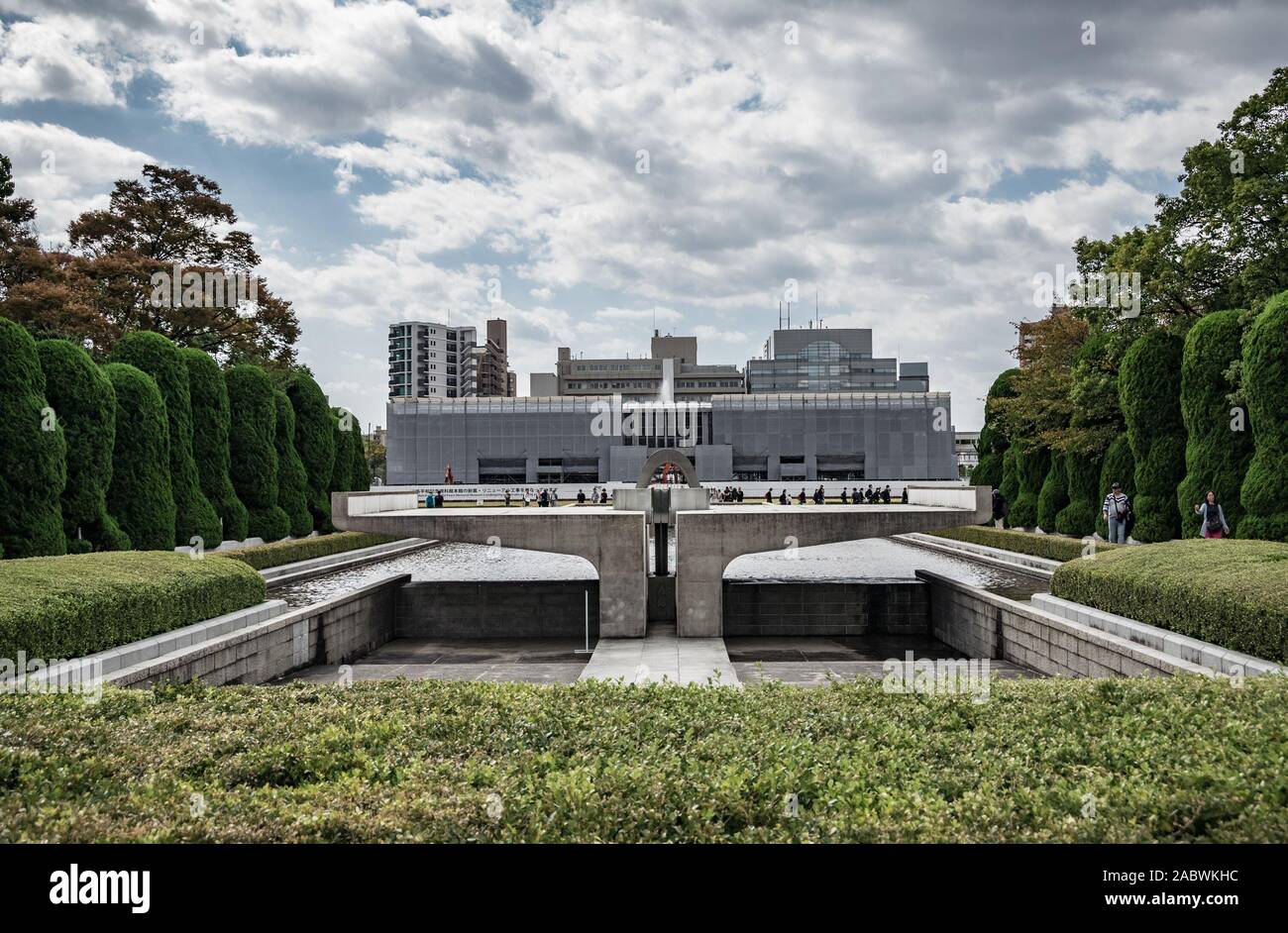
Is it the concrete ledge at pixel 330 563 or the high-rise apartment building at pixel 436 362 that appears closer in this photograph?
the concrete ledge at pixel 330 563

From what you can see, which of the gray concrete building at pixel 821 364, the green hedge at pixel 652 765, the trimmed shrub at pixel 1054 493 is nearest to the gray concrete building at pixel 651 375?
the gray concrete building at pixel 821 364

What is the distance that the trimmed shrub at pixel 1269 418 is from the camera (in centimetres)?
1611

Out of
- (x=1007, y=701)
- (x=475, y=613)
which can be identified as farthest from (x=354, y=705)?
(x=475, y=613)

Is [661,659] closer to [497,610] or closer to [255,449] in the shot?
[497,610]

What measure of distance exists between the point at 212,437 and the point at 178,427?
1.84m

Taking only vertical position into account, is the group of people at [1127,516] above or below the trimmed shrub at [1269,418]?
below

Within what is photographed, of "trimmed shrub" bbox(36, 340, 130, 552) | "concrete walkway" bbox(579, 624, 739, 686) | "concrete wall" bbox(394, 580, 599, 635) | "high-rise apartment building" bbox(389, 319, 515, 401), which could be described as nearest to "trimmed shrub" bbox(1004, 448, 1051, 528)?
"concrete walkway" bbox(579, 624, 739, 686)

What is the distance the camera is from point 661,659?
55.9ft

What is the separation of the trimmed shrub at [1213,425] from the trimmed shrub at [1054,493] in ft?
32.5

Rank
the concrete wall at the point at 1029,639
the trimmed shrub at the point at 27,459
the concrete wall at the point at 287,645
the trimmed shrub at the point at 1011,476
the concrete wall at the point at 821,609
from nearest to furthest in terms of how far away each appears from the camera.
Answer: the concrete wall at the point at 1029,639 → the concrete wall at the point at 287,645 → the trimmed shrub at the point at 27,459 → the concrete wall at the point at 821,609 → the trimmed shrub at the point at 1011,476

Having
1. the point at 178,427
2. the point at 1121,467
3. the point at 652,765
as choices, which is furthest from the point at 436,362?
the point at 652,765

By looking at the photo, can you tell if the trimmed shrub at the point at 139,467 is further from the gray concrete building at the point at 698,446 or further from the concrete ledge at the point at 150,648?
the gray concrete building at the point at 698,446

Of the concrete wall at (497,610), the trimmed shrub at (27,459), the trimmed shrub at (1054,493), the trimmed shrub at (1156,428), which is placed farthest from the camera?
the trimmed shrub at (1054,493)
